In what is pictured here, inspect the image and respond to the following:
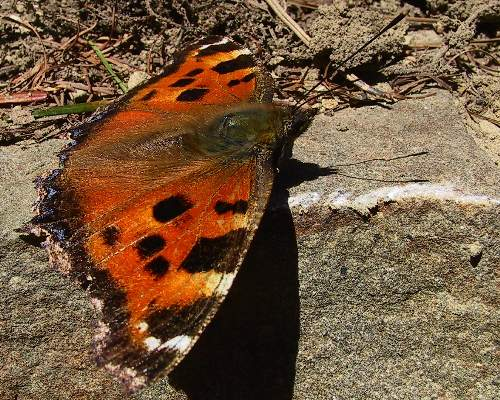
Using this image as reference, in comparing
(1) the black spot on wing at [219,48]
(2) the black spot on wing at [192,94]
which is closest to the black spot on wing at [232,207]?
(2) the black spot on wing at [192,94]

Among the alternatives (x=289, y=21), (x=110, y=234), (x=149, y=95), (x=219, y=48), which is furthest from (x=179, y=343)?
Result: (x=289, y=21)

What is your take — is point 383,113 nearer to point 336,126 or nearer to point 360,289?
point 336,126

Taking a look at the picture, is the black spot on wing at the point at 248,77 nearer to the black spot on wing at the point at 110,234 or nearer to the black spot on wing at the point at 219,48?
the black spot on wing at the point at 219,48

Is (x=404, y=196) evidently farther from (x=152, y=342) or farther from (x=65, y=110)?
(x=65, y=110)

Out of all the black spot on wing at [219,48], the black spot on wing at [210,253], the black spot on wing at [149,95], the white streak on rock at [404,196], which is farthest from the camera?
the black spot on wing at [219,48]

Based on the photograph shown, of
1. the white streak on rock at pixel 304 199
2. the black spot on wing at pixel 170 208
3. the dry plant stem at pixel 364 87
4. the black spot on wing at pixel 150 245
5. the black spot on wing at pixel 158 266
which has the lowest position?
the white streak on rock at pixel 304 199

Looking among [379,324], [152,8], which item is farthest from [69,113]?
[379,324]

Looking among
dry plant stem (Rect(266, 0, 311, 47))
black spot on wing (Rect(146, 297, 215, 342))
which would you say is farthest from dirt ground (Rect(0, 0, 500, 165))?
black spot on wing (Rect(146, 297, 215, 342))
